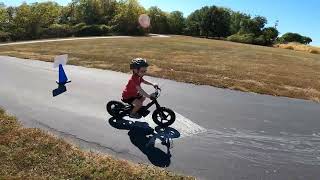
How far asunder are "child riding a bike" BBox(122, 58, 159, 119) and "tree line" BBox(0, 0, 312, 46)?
41.6 m

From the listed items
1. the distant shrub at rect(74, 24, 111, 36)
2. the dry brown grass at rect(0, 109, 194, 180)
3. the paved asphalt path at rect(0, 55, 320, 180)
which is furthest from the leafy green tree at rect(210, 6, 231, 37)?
the dry brown grass at rect(0, 109, 194, 180)

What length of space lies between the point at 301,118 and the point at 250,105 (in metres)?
1.85

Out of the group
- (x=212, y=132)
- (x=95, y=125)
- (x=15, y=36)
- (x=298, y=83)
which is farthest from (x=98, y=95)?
(x=15, y=36)

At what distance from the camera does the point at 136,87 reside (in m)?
10.2

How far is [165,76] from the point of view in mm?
18453

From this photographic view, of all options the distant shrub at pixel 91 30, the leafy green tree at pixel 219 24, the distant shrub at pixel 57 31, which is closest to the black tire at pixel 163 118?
the distant shrub at pixel 57 31

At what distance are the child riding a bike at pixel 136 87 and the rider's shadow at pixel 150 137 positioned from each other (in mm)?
351

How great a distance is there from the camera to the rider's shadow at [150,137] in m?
8.27

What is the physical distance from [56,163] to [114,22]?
58.0 m

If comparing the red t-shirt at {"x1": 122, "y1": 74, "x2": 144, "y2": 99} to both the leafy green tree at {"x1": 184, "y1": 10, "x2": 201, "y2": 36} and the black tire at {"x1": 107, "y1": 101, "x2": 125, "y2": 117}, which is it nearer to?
the black tire at {"x1": 107, "y1": 101, "x2": 125, "y2": 117}

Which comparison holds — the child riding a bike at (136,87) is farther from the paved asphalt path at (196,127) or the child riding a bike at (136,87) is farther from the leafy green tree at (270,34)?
the leafy green tree at (270,34)

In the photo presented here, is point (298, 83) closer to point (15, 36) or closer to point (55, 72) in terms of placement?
point (55, 72)

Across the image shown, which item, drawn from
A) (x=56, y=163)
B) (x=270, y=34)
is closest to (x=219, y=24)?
(x=270, y=34)

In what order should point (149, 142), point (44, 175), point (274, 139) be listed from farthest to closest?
1. point (274, 139)
2. point (149, 142)
3. point (44, 175)
